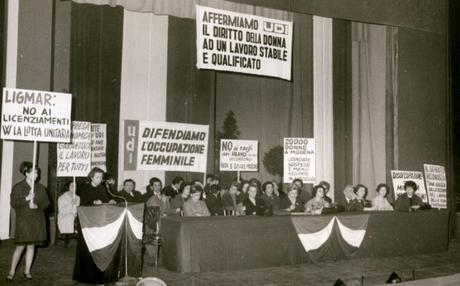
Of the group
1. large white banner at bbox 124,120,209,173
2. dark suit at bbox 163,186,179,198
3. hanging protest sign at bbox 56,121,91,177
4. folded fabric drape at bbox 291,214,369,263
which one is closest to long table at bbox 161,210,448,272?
folded fabric drape at bbox 291,214,369,263

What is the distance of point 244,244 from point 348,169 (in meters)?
9.65

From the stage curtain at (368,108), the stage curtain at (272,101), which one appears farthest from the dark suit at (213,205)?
the stage curtain at (368,108)

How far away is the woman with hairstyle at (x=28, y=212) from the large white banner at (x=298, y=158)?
244 inches

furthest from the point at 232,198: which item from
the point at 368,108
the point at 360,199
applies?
the point at 368,108

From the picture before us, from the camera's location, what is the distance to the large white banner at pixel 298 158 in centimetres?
1205

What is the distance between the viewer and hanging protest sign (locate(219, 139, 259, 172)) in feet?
39.9

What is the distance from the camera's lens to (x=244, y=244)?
807 centimetres

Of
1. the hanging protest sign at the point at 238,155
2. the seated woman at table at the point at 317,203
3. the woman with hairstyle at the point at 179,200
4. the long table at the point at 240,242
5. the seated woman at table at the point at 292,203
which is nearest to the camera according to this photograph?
the long table at the point at 240,242

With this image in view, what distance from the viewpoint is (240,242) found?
8.04m

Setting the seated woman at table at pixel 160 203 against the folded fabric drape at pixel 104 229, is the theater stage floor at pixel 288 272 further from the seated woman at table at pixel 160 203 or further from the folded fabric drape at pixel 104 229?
the seated woman at table at pixel 160 203

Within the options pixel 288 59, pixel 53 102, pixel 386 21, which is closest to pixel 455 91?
pixel 386 21

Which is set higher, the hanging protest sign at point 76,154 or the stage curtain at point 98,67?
the stage curtain at point 98,67

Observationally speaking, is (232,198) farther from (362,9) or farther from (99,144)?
(362,9)

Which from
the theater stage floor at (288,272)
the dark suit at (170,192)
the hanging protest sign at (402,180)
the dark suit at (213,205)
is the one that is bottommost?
the theater stage floor at (288,272)
